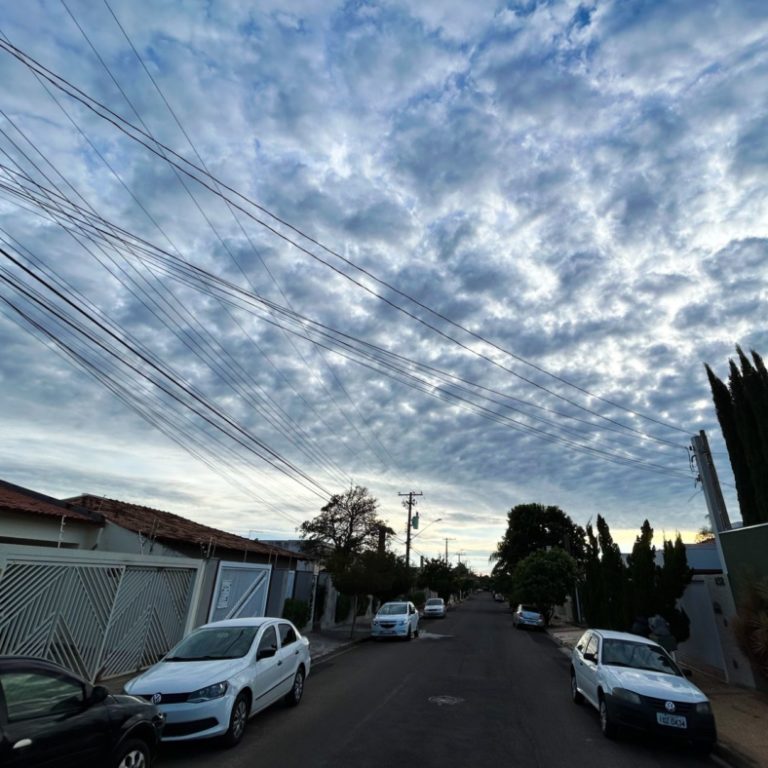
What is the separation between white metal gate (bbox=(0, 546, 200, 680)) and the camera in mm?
8664

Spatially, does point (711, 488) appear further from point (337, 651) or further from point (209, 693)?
point (209, 693)

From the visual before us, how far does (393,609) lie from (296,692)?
15.2 meters

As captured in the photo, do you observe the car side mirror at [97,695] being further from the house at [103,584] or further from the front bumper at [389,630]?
the front bumper at [389,630]

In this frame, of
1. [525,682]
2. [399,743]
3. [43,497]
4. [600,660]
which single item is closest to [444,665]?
[525,682]

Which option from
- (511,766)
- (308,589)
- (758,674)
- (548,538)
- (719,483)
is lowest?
(511,766)

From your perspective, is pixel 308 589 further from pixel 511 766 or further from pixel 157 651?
pixel 511 766

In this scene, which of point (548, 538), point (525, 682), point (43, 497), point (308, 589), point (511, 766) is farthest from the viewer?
point (548, 538)

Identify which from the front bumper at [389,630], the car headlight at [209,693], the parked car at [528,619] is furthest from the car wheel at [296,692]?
the parked car at [528,619]

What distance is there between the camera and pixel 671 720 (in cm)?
706

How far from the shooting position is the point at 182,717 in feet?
21.0

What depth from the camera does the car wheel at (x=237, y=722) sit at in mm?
6629

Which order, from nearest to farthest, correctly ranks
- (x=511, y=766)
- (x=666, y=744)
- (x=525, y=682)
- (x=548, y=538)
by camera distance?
(x=511, y=766)
(x=666, y=744)
(x=525, y=682)
(x=548, y=538)

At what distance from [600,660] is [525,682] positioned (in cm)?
411

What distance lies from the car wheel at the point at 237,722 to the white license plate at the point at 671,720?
570cm
